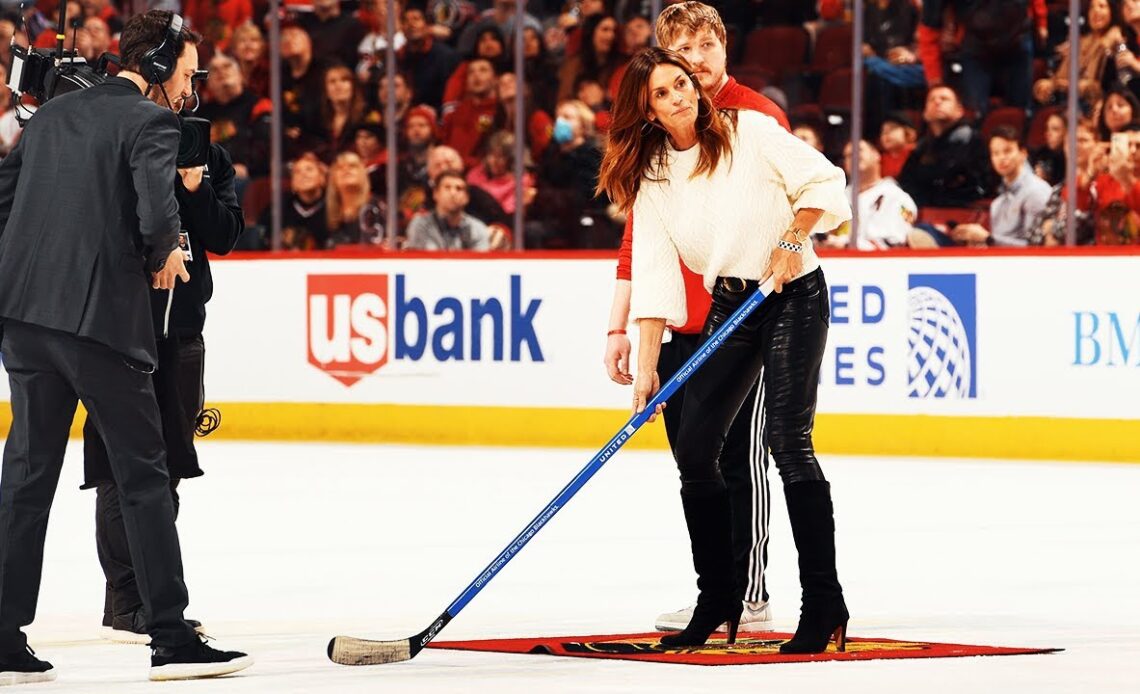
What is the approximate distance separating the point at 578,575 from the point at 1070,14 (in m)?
5.68

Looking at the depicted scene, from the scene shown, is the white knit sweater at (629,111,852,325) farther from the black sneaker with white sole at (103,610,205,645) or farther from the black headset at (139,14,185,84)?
the black sneaker with white sole at (103,610,205,645)

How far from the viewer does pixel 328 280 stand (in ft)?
37.6

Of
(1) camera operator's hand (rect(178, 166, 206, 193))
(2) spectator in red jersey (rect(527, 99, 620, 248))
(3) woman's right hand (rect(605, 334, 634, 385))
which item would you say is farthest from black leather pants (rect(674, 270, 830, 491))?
(2) spectator in red jersey (rect(527, 99, 620, 248))

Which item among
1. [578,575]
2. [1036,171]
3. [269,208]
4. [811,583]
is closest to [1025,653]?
[811,583]

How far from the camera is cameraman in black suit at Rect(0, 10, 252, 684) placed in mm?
4191

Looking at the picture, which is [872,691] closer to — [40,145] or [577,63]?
[40,145]

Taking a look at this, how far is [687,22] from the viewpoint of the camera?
4.84 m

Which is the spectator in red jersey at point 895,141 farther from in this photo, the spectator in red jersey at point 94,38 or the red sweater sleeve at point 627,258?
the red sweater sleeve at point 627,258

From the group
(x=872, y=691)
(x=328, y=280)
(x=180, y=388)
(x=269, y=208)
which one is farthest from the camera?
(x=269, y=208)

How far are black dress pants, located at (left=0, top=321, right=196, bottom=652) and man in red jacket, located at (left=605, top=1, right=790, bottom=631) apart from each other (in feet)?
3.66

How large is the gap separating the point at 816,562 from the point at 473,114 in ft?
26.4

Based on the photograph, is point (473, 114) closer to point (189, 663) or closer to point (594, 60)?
point (594, 60)

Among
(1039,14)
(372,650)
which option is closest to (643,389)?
(372,650)

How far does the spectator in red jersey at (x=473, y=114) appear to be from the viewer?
39.9ft
